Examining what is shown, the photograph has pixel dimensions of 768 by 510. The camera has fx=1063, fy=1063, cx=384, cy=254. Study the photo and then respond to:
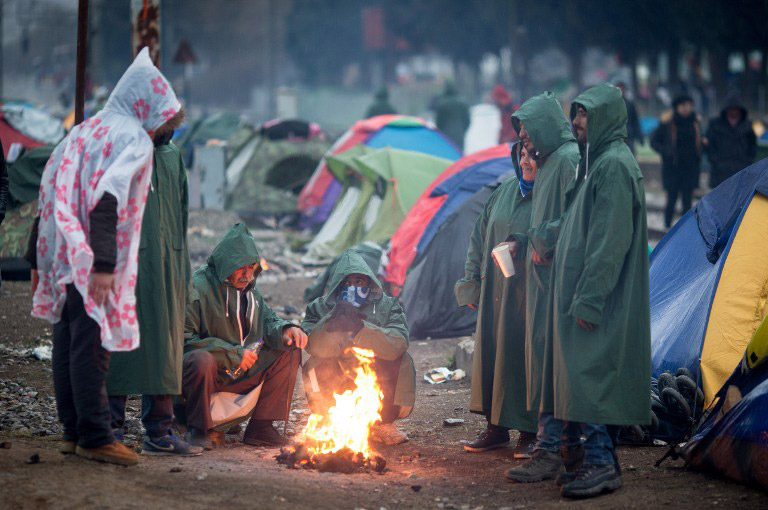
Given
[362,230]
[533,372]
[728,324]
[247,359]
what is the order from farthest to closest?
1. [362,230]
2. [728,324]
3. [247,359]
4. [533,372]

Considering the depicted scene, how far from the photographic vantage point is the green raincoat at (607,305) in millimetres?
4723

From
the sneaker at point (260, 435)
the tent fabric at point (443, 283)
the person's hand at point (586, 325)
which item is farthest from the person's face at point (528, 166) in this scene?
the tent fabric at point (443, 283)

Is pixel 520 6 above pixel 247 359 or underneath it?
above

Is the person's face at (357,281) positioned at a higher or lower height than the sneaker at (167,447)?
higher

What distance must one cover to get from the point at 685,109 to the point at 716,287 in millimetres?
8064

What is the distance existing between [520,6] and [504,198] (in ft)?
116

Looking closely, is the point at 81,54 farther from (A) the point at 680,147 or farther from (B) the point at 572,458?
(A) the point at 680,147

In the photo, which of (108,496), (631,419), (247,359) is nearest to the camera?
(108,496)

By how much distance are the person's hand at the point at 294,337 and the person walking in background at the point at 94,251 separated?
4.09ft

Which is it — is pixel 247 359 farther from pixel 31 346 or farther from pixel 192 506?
pixel 31 346

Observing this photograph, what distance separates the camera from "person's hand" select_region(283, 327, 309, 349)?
5.80 metres

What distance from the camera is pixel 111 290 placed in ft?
15.0

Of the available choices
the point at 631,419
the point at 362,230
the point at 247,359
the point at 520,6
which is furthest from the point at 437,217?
the point at 520,6

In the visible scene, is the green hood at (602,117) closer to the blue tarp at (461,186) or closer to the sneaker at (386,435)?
the sneaker at (386,435)
